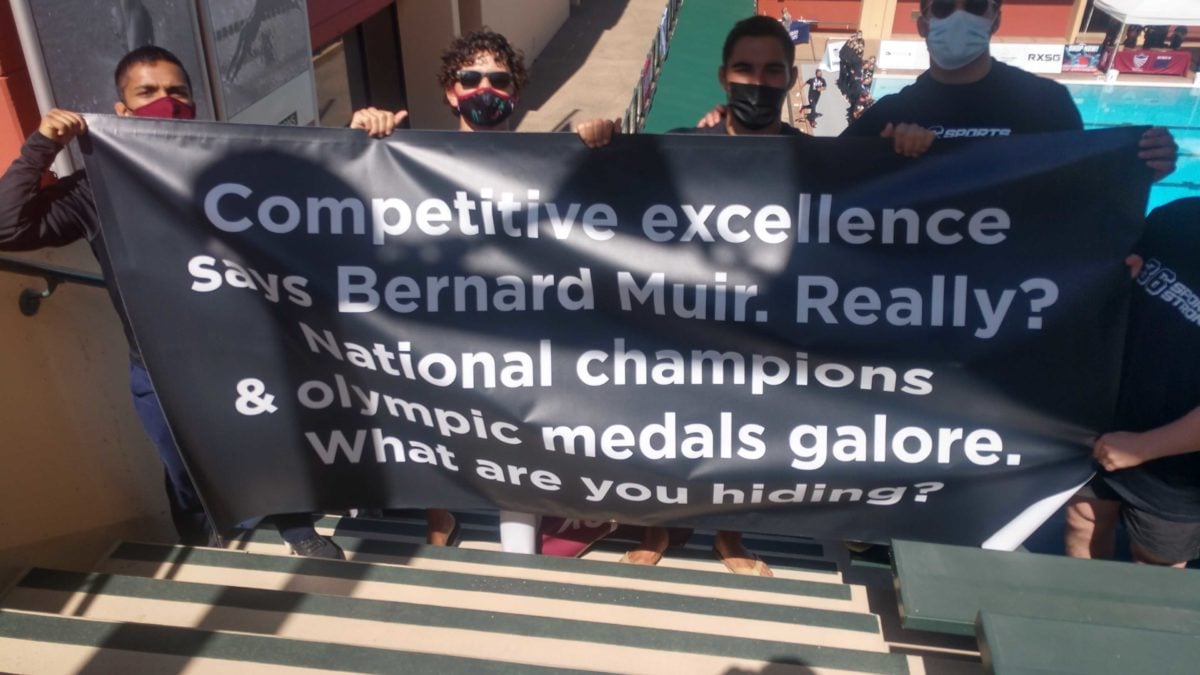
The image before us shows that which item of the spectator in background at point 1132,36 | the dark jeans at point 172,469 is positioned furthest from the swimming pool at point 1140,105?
the dark jeans at point 172,469

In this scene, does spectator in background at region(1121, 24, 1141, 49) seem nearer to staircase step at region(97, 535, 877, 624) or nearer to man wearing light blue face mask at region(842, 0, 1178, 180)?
man wearing light blue face mask at region(842, 0, 1178, 180)

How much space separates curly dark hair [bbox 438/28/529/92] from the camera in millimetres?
3363

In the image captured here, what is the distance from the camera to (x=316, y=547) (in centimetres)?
333

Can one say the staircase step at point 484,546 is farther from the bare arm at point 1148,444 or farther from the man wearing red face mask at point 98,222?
the bare arm at point 1148,444

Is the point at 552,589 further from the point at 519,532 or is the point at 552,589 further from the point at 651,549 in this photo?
the point at 651,549

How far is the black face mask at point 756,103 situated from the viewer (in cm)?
315

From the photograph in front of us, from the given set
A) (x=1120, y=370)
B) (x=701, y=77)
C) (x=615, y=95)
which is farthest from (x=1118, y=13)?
(x=1120, y=370)

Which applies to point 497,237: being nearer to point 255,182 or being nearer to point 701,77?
point 255,182

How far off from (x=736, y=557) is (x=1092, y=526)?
1.21 metres

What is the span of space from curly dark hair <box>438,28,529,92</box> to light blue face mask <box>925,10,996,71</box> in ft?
4.82

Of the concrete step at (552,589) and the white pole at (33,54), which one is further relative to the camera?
the white pole at (33,54)

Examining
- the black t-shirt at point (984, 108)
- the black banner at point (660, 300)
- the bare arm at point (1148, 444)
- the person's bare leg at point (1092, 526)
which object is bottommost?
the person's bare leg at point (1092, 526)

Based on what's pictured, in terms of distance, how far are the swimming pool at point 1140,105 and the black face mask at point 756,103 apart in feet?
55.3

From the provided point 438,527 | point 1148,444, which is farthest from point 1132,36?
point 438,527
